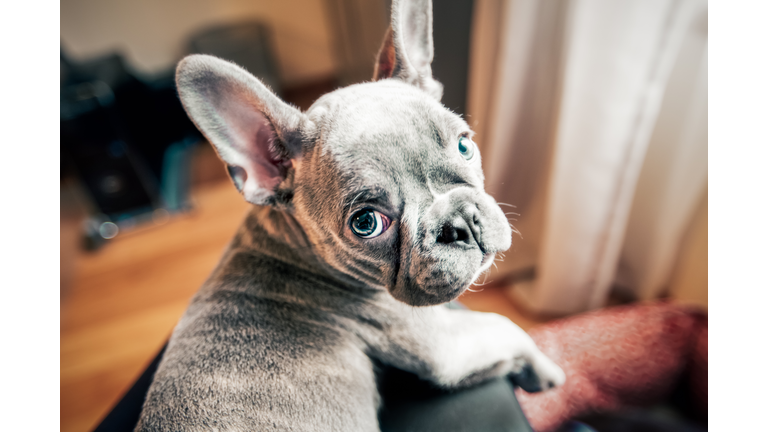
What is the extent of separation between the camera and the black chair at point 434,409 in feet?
3.19

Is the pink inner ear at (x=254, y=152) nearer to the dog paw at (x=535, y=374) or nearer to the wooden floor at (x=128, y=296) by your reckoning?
the dog paw at (x=535, y=374)

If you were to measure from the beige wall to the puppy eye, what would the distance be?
3886 mm

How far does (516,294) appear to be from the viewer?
2.19 metres

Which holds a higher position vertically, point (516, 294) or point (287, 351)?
point (287, 351)

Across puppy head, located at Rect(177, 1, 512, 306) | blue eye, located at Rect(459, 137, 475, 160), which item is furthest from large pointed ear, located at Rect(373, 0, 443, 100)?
blue eye, located at Rect(459, 137, 475, 160)

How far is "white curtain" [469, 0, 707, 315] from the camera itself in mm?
1292

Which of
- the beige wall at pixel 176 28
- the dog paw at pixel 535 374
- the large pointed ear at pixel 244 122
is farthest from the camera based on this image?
the beige wall at pixel 176 28

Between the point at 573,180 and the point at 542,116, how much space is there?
318 millimetres

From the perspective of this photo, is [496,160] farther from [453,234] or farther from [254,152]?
[254,152]

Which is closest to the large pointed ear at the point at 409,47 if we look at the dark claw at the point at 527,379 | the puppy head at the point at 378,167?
the puppy head at the point at 378,167

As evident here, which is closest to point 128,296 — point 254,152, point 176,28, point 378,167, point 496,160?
point 254,152

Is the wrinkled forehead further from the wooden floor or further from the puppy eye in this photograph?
the wooden floor
